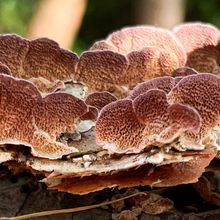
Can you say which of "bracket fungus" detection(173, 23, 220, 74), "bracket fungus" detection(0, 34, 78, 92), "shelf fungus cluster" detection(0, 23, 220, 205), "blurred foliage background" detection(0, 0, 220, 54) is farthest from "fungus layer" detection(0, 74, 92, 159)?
"blurred foliage background" detection(0, 0, 220, 54)

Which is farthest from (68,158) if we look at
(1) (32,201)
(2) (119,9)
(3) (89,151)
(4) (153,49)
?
(2) (119,9)

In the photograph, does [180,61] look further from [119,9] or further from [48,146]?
[119,9]

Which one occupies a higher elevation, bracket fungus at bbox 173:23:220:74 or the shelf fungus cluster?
bracket fungus at bbox 173:23:220:74

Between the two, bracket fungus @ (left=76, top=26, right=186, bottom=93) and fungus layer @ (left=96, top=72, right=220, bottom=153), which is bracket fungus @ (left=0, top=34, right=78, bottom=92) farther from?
fungus layer @ (left=96, top=72, right=220, bottom=153)

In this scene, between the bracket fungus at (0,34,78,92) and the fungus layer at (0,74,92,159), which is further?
the bracket fungus at (0,34,78,92)

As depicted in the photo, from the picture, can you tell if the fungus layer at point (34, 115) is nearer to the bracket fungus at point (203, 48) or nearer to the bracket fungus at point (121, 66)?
the bracket fungus at point (121, 66)

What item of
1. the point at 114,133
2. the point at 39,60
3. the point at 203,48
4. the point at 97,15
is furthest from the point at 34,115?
the point at 97,15

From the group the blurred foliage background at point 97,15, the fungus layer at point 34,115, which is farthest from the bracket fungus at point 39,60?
the blurred foliage background at point 97,15
